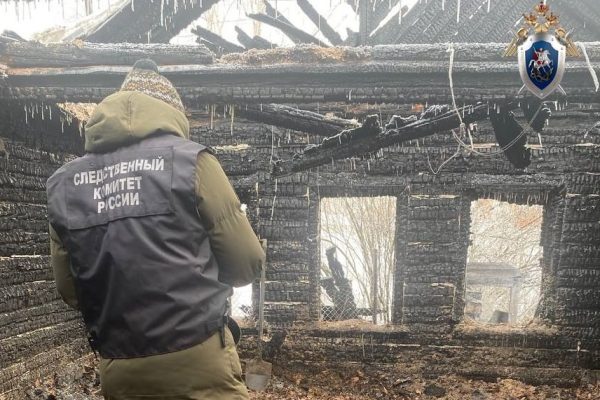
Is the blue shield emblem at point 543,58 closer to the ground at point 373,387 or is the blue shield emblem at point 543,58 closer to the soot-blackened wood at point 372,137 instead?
the soot-blackened wood at point 372,137

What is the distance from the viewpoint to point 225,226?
1785 mm

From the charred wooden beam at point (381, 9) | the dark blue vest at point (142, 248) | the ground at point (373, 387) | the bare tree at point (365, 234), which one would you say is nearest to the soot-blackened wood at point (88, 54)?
the charred wooden beam at point (381, 9)

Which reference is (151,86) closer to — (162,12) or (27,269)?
(162,12)

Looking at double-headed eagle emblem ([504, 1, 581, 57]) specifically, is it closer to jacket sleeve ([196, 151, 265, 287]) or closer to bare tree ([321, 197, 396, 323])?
jacket sleeve ([196, 151, 265, 287])

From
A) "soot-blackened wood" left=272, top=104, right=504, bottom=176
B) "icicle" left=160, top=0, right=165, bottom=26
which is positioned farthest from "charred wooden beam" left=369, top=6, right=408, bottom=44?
"icicle" left=160, top=0, right=165, bottom=26

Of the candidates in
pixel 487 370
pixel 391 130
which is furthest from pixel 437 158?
pixel 487 370

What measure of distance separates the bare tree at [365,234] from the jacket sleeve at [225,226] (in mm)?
11358

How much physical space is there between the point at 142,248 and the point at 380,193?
4370 mm

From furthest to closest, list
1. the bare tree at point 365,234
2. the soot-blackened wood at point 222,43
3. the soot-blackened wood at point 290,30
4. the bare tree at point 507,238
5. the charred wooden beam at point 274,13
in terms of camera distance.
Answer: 1. the bare tree at point 365,234
2. the bare tree at point 507,238
3. the soot-blackened wood at point 222,43
4. the charred wooden beam at point 274,13
5. the soot-blackened wood at point 290,30

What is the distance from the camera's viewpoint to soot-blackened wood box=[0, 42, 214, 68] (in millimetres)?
4016

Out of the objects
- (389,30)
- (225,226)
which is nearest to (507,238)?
(389,30)

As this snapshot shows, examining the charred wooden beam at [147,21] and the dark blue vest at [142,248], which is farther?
the charred wooden beam at [147,21]

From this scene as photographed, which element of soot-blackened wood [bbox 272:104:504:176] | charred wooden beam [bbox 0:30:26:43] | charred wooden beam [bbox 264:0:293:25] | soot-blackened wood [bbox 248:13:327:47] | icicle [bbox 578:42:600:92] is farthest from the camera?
soot-blackened wood [bbox 272:104:504:176]

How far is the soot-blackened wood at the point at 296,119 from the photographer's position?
4883 mm
